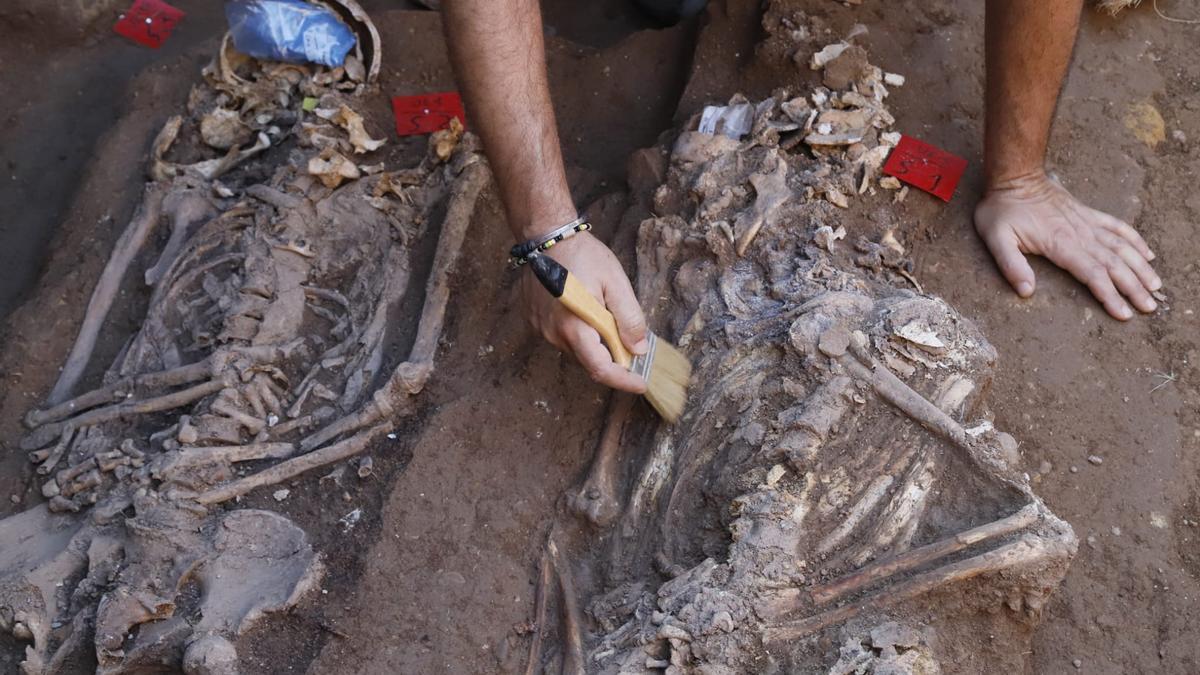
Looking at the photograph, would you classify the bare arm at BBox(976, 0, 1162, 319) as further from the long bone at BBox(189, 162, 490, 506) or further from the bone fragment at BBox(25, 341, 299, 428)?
the bone fragment at BBox(25, 341, 299, 428)

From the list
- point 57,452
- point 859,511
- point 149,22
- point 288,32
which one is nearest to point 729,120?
point 859,511

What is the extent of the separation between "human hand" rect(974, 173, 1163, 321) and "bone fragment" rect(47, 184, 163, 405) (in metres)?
2.80

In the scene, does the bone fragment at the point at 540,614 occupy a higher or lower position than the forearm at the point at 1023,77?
lower

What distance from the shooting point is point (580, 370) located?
3.10 metres

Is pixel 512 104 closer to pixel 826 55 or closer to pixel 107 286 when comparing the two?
pixel 826 55

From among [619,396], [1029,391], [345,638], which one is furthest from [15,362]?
[1029,391]

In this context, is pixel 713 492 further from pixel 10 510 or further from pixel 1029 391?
pixel 10 510

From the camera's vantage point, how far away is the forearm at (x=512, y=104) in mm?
2816

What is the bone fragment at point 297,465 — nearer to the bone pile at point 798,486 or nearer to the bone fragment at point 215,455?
the bone fragment at point 215,455

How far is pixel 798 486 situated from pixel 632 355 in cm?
52

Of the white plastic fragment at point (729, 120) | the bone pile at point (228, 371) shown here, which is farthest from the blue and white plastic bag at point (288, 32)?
the white plastic fragment at point (729, 120)

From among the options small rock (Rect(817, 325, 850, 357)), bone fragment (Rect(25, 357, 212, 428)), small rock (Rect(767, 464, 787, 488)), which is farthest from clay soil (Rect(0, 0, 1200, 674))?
small rock (Rect(817, 325, 850, 357))

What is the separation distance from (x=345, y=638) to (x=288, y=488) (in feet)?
1.74

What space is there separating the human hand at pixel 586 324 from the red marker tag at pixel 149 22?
3.09 m
